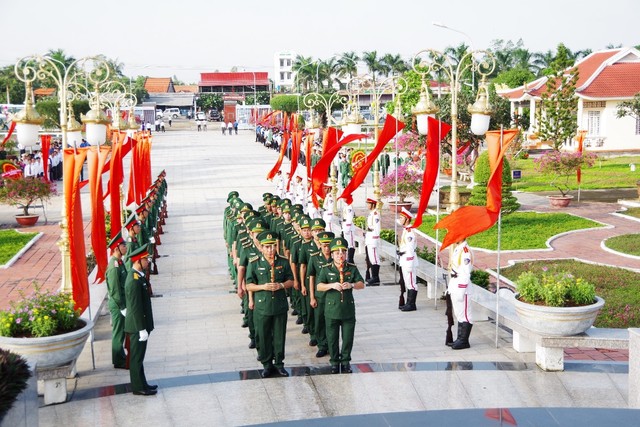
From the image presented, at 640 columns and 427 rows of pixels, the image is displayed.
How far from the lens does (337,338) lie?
8773mm

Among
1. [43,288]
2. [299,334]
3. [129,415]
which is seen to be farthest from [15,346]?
[43,288]

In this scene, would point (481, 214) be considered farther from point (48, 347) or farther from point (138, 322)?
point (48, 347)

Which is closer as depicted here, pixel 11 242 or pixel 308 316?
pixel 308 316

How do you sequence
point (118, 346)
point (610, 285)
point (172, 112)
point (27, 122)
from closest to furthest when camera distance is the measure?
point (118, 346) → point (27, 122) → point (610, 285) → point (172, 112)

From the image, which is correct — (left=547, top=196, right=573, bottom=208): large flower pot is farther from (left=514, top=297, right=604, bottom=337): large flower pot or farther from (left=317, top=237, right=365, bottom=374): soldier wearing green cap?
(left=317, top=237, right=365, bottom=374): soldier wearing green cap

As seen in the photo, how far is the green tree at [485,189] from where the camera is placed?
742 inches

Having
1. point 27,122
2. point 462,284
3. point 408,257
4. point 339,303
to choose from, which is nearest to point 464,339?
point 462,284

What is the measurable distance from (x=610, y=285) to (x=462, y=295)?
15.2ft

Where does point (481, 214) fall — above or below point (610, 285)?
above

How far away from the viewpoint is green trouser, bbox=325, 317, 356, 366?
8.66 metres

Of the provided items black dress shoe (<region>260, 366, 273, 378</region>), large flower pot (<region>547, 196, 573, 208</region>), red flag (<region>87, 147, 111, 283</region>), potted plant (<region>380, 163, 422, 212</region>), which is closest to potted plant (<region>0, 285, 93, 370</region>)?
black dress shoe (<region>260, 366, 273, 378</region>)

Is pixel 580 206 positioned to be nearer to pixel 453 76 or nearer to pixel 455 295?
pixel 453 76

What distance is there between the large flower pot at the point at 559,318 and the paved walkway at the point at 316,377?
1.56ft

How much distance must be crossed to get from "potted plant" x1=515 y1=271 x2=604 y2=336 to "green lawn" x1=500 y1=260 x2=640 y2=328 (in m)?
0.81
